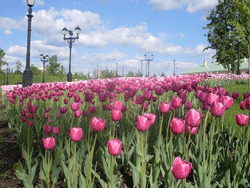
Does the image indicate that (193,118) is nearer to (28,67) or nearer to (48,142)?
(48,142)

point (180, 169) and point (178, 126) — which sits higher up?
point (178, 126)

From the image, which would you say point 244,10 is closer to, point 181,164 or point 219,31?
point 219,31

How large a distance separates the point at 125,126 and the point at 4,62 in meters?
91.4

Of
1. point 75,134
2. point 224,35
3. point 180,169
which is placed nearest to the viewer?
point 180,169

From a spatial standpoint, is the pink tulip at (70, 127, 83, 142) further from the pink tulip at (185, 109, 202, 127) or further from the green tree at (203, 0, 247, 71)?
the green tree at (203, 0, 247, 71)

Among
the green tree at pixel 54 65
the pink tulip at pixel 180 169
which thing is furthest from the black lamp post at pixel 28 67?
the green tree at pixel 54 65

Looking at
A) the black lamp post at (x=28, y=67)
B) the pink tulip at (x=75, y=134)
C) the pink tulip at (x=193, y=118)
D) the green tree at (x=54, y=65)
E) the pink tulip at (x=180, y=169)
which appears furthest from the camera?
the green tree at (x=54, y=65)

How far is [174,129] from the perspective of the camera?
1.89m

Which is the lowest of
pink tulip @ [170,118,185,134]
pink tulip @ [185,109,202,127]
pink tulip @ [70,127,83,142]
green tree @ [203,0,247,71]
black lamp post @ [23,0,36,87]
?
pink tulip @ [70,127,83,142]

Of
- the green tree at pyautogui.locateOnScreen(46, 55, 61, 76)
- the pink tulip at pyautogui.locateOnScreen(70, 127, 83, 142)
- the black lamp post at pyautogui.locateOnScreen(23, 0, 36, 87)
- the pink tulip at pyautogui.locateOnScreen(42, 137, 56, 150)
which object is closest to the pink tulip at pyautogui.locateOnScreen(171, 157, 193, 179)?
the pink tulip at pyautogui.locateOnScreen(70, 127, 83, 142)

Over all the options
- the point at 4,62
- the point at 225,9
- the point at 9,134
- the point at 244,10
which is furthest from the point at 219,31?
the point at 4,62

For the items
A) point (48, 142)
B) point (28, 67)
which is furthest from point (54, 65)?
point (48, 142)

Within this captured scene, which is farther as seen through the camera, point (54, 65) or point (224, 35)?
point (54, 65)

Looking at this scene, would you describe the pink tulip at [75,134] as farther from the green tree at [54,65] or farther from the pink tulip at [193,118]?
the green tree at [54,65]
